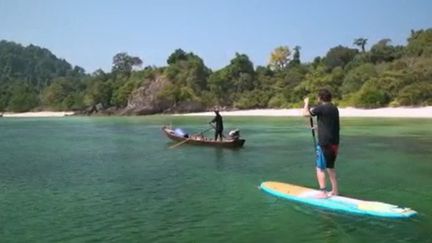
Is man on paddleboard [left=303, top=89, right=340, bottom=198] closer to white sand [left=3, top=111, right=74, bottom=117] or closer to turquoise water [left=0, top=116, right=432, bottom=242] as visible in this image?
turquoise water [left=0, top=116, right=432, bottom=242]

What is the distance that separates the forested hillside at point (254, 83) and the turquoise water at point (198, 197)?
146ft

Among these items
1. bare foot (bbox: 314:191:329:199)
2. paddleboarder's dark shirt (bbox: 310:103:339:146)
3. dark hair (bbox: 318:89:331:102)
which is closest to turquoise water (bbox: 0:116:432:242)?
bare foot (bbox: 314:191:329:199)

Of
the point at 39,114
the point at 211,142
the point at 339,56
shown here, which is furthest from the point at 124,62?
the point at 211,142

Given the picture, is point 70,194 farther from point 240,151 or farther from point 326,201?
point 240,151

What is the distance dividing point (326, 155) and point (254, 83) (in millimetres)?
89269

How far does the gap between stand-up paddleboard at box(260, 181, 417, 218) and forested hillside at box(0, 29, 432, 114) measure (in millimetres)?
53015

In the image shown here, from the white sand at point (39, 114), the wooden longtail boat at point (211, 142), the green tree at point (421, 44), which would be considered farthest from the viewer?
the white sand at point (39, 114)

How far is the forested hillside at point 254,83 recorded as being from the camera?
65.8 m

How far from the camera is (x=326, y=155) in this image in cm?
1083

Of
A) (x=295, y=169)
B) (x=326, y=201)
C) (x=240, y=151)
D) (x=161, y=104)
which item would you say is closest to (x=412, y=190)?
(x=326, y=201)

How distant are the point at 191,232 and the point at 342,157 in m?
12.9

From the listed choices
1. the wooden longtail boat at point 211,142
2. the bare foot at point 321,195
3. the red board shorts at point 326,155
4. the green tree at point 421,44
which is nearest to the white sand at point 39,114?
the green tree at point 421,44

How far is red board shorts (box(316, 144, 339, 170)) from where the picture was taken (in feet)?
35.3

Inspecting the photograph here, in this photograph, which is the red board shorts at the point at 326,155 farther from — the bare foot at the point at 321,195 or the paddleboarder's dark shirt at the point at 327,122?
the bare foot at the point at 321,195
